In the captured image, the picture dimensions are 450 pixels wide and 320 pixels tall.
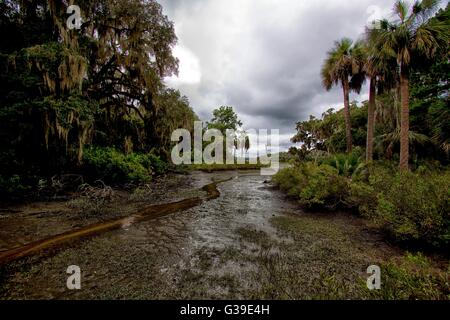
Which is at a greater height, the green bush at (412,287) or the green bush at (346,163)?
the green bush at (346,163)

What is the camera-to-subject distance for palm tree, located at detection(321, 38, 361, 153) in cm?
1192

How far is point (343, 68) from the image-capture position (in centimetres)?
1206

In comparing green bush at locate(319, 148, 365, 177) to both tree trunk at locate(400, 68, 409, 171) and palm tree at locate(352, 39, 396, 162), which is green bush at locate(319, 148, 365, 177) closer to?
palm tree at locate(352, 39, 396, 162)

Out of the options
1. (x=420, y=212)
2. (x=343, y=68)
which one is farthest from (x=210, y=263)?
(x=343, y=68)

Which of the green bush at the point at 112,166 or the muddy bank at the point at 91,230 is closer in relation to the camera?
the muddy bank at the point at 91,230

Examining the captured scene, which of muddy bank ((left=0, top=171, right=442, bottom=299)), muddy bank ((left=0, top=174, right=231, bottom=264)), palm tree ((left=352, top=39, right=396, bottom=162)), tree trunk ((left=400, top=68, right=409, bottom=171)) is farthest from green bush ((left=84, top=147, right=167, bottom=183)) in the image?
palm tree ((left=352, top=39, right=396, bottom=162))

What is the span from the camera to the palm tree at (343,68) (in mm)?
11922

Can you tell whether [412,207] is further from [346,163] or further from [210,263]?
[346,163]

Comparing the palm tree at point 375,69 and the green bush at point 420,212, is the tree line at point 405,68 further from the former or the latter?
the green bush at point 420,212

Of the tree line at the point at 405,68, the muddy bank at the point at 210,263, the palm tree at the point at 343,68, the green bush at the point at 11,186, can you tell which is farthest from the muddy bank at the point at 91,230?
the palm tree at the point at 343,68

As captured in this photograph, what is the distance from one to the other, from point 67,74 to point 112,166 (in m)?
4.17

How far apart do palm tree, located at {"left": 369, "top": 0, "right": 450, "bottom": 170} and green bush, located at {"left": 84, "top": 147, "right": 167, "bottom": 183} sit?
1206 centimetres

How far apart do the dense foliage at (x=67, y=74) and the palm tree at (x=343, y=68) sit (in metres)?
9.66
